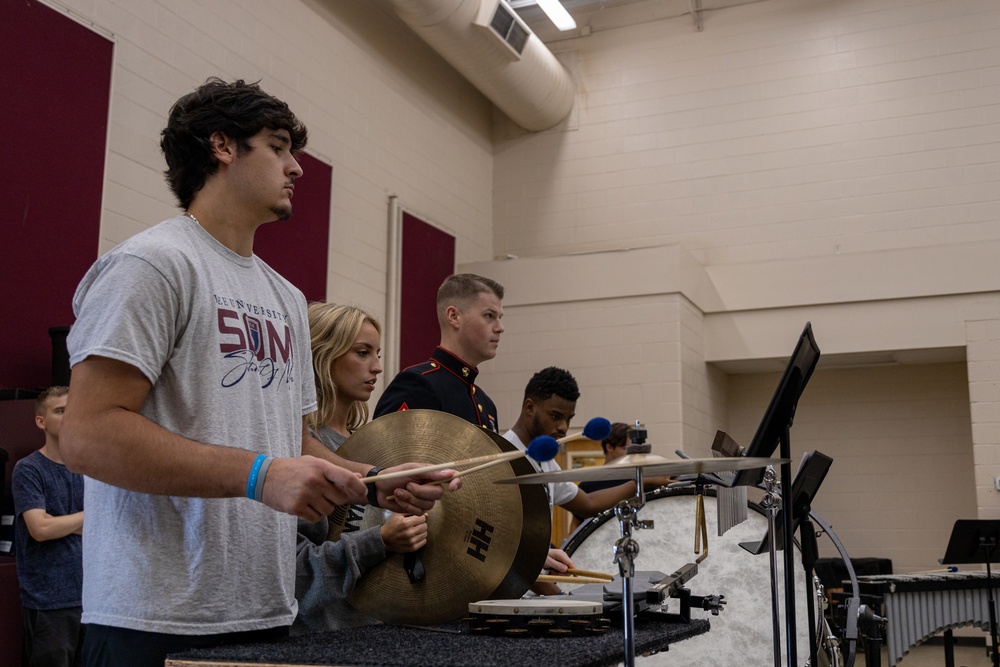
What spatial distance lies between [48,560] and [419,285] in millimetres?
4476

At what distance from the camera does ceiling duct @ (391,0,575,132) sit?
726cm

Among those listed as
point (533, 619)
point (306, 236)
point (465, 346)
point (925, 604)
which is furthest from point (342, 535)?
point (306, 236)

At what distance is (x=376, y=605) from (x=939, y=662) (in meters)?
6.64

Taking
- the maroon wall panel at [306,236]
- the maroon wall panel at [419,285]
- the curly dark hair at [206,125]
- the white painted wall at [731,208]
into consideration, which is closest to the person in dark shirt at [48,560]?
the curly dark hair at [206,125]

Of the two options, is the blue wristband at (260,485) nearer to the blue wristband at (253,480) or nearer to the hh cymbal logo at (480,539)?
the blue wristband at (253,480)

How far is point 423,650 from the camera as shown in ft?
5.37

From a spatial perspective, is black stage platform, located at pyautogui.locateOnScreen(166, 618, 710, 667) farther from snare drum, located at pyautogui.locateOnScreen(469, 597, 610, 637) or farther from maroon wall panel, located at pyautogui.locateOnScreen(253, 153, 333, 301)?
maroon wall panel, located at pyautogui.locateOnScreen(253, 153, 333, 301)

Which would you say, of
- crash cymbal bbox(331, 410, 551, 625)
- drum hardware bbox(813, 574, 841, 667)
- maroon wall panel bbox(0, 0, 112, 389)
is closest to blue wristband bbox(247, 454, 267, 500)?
crash cymbal bbox(331, 410, 551, 625)

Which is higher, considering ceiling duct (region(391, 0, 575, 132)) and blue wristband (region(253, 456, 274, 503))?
ceiling duct (region(391, 0, 575, 132))

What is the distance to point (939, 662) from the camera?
732 cm

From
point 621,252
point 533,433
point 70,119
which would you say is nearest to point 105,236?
point 70,119

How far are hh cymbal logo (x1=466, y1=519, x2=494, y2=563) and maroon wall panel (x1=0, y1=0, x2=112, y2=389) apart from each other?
3.06 meters

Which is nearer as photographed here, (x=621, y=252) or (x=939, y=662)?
(x=939, y=662)

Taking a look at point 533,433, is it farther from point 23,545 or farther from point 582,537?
point 23,545
